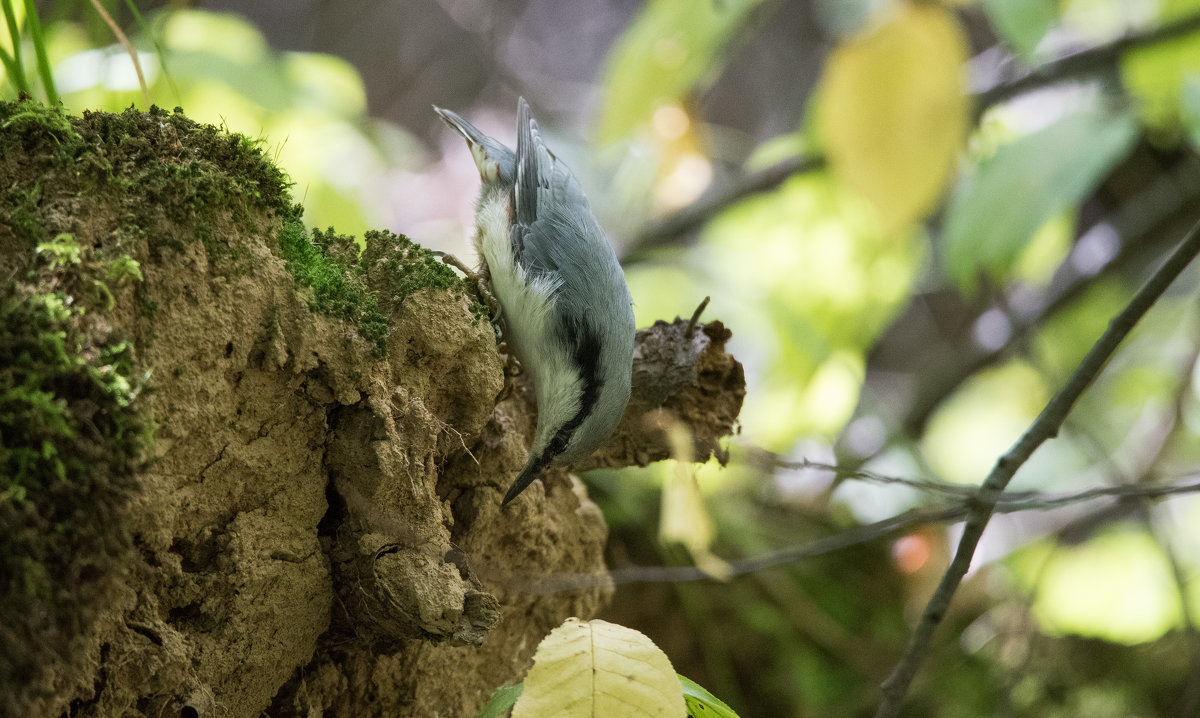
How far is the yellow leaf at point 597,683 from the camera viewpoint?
1265mm

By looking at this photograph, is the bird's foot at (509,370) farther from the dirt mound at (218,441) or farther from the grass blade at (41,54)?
the grass blade at (41,54)

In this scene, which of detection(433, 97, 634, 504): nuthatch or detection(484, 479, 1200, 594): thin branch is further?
detection(433, 97, 634, 504): nuthatch

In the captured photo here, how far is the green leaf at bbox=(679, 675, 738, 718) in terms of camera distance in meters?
1.42

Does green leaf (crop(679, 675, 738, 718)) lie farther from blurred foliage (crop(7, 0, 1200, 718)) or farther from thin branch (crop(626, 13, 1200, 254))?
thin branch (crop(626, 13, 1200, 254))

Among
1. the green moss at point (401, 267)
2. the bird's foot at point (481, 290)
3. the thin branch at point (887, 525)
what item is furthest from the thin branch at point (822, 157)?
the green moss at point (401, 267)

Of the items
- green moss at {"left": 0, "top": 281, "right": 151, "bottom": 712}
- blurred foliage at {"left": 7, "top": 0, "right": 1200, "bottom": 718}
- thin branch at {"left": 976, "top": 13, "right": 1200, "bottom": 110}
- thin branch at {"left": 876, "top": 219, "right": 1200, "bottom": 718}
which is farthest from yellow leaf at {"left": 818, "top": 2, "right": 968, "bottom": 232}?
thin branch at {"left": 976, "top": 13, "right": 1200, "bottom": 110}

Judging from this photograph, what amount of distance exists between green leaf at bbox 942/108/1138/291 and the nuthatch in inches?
40.8

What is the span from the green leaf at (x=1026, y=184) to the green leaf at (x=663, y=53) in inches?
34.3

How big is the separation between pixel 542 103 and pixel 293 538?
5.71 metres

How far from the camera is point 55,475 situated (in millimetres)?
990

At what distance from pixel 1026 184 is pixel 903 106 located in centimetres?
110

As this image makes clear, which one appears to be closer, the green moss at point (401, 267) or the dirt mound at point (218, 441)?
the dirt mound at point (218, 441)

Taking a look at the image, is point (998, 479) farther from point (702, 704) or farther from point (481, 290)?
point (481, 290)

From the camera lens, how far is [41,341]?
1019mm
